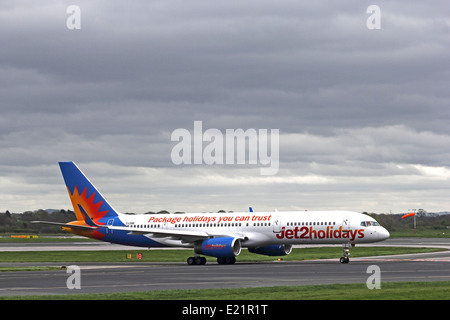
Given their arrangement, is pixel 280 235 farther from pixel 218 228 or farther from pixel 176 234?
pixel 176 234

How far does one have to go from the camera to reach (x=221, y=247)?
206ft

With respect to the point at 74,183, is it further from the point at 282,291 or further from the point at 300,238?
the point at 282,291

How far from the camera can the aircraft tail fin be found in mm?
73312

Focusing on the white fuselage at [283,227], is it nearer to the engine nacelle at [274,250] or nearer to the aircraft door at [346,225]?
the aircraft door at [346,225]

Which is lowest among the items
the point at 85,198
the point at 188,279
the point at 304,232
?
the point at 188,279

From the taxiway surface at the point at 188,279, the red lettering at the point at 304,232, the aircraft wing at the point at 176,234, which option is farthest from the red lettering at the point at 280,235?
the taxiway surface at the point at 188,279

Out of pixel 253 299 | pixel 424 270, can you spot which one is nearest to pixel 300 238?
pixel 424 270

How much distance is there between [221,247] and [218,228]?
4.91m

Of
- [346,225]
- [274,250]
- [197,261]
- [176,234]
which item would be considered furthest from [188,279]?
[274,250]

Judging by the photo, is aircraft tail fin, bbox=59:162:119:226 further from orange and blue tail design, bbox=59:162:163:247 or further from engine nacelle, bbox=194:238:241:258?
engine nacelle, bbox=194:238:241:258

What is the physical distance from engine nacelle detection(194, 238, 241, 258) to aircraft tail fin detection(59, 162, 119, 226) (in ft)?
42.0

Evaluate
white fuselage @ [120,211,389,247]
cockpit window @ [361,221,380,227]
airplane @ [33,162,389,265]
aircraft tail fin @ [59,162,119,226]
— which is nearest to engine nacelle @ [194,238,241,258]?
airplane @ [33,162,389,265]
